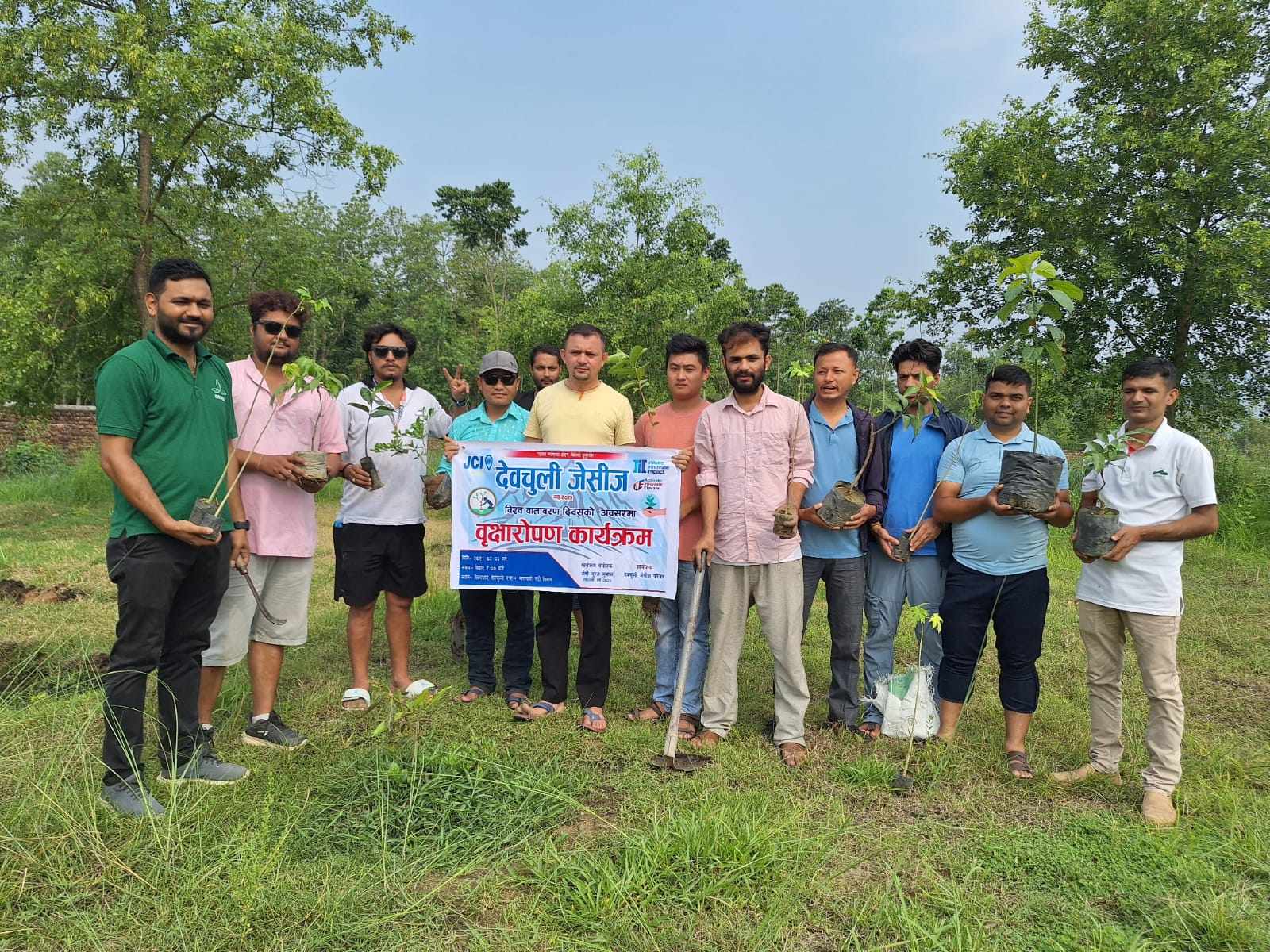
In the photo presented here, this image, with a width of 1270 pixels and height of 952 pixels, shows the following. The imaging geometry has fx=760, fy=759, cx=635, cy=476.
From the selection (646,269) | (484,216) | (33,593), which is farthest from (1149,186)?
(484,216)

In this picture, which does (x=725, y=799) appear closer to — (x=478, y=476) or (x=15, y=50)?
(x=478, y=476)

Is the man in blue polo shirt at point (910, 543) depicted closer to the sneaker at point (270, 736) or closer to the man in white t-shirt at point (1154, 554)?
the man in white t-shirt at point (1154, 554)

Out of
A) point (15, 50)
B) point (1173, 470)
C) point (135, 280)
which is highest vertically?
point (15, 50)

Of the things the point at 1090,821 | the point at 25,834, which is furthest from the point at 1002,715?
the point at 25,834

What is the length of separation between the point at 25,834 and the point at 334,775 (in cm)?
107

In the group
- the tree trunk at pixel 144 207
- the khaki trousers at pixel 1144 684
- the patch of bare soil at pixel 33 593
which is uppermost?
the tree trunk at pixel 144 207

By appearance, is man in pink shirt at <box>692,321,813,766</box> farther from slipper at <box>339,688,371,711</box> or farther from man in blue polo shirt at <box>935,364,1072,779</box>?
slipper at <box>339,688,371,711</box>

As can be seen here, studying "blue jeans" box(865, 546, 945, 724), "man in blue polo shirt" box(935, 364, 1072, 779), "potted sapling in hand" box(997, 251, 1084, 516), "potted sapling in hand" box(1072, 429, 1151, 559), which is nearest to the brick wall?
"blue jeans" box(865, 546, 945, 724)

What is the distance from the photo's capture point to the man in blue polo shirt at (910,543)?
4.20m

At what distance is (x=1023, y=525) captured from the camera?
3.81 m

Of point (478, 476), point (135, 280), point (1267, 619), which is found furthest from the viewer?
point (135, 280)

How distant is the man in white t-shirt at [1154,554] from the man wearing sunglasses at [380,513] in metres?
3.49

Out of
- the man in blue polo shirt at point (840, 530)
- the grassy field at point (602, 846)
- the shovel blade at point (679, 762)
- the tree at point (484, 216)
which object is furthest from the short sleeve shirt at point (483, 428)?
the tree at point (484, 216)

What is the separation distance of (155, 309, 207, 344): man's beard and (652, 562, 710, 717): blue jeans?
265 centimetres
